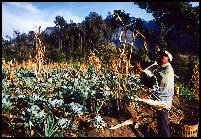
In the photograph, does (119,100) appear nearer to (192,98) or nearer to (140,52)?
(192,98)

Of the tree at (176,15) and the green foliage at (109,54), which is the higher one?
the tree at (176,15)

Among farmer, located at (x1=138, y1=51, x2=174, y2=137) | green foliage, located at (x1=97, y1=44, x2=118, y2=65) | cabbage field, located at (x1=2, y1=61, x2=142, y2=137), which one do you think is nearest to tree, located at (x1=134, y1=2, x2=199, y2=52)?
green foliage, located at (x1=97, y1=44, x2=118, y2=65)

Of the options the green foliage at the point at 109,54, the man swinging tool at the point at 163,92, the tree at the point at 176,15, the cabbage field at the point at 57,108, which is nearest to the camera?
the cabbage field at the point at 57,108

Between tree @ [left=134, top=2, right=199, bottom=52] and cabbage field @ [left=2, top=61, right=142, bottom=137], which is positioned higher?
tree @ [left=134, top=2, right=199, bottom=52]

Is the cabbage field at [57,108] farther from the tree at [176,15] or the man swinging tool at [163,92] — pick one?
the tree at [176,15]

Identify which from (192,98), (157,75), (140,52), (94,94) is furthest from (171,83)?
(140,52)

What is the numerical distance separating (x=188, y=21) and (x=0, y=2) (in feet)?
59.5

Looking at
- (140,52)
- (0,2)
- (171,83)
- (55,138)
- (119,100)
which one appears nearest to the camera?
(55,138)

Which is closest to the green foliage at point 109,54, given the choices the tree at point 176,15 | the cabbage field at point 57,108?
the cabbage field at point 57,108

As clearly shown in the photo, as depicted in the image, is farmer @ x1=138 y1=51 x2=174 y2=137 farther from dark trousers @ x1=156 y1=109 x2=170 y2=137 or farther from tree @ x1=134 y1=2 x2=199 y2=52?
tree @ x1=134 y1=2 x2=199 y2=52

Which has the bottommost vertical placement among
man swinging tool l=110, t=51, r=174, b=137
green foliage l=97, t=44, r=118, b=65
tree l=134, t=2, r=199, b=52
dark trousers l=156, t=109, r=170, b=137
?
dark trousers l=156, t=109, r=170, b=137

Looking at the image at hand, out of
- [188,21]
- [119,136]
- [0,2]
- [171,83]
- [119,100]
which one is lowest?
[119,136]

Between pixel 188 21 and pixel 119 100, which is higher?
pixel 188 21

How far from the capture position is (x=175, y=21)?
24.1 meters
